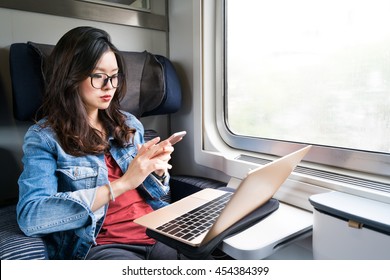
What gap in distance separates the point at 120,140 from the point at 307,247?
32.1 inches

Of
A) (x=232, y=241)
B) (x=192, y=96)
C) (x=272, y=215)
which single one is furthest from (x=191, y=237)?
(x=192, y=96)

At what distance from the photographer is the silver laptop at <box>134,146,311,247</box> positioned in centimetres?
75

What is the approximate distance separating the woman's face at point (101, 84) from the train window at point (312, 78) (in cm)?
68

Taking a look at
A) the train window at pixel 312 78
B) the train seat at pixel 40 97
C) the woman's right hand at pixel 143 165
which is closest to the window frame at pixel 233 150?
the train window at pixel 312 78

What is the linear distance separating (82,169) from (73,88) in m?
0.28

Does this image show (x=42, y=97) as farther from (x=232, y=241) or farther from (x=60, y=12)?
(x=232, y=241)

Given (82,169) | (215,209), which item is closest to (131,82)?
(82,169)

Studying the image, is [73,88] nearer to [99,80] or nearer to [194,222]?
[99,80]

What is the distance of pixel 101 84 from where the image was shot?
109 cm

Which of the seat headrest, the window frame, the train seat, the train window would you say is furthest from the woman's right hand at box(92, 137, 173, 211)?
the train window

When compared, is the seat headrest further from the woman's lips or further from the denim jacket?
the woman's lips

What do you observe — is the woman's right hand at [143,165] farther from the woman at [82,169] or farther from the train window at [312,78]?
the train window at [312,78]

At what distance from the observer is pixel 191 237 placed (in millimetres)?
815

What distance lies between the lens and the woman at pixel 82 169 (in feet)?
3.12
